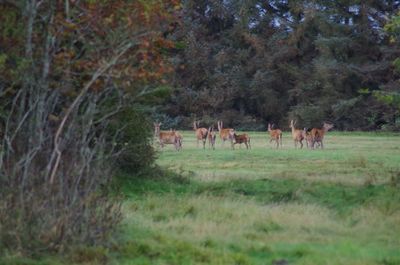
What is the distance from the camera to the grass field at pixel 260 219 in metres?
9.81

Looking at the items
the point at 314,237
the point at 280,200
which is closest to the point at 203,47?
the point at 280,200

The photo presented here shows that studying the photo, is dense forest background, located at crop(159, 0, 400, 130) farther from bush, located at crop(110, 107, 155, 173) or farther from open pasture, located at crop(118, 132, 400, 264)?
bush, located at crop(110, 107, 155, 173)

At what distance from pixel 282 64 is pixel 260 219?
48.7m

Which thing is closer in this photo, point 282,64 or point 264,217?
point 264,217

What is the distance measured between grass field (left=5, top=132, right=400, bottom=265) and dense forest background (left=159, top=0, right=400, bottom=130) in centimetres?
3153

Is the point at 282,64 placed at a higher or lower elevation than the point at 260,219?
higher

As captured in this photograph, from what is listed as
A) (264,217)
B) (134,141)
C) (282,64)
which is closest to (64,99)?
(264,217)

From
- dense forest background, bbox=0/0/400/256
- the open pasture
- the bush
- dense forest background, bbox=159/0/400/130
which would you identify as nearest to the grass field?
the open pasture

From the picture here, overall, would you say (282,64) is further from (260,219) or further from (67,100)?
(67,100)

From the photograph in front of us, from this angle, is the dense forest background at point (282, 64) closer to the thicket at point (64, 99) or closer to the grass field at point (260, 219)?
the grass field at point (260, 219)

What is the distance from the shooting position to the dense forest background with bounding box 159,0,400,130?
5456 cm

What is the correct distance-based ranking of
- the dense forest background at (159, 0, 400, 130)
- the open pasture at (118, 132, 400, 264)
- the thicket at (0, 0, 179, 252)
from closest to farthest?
the thicket at (0, 0, 179, 252) → the open pasture at (118, 132, 400, 264) → the dense forest background at (159, 0, 400, 130)

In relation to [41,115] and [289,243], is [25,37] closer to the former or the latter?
[41,115]

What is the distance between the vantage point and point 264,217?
12.9 meters
